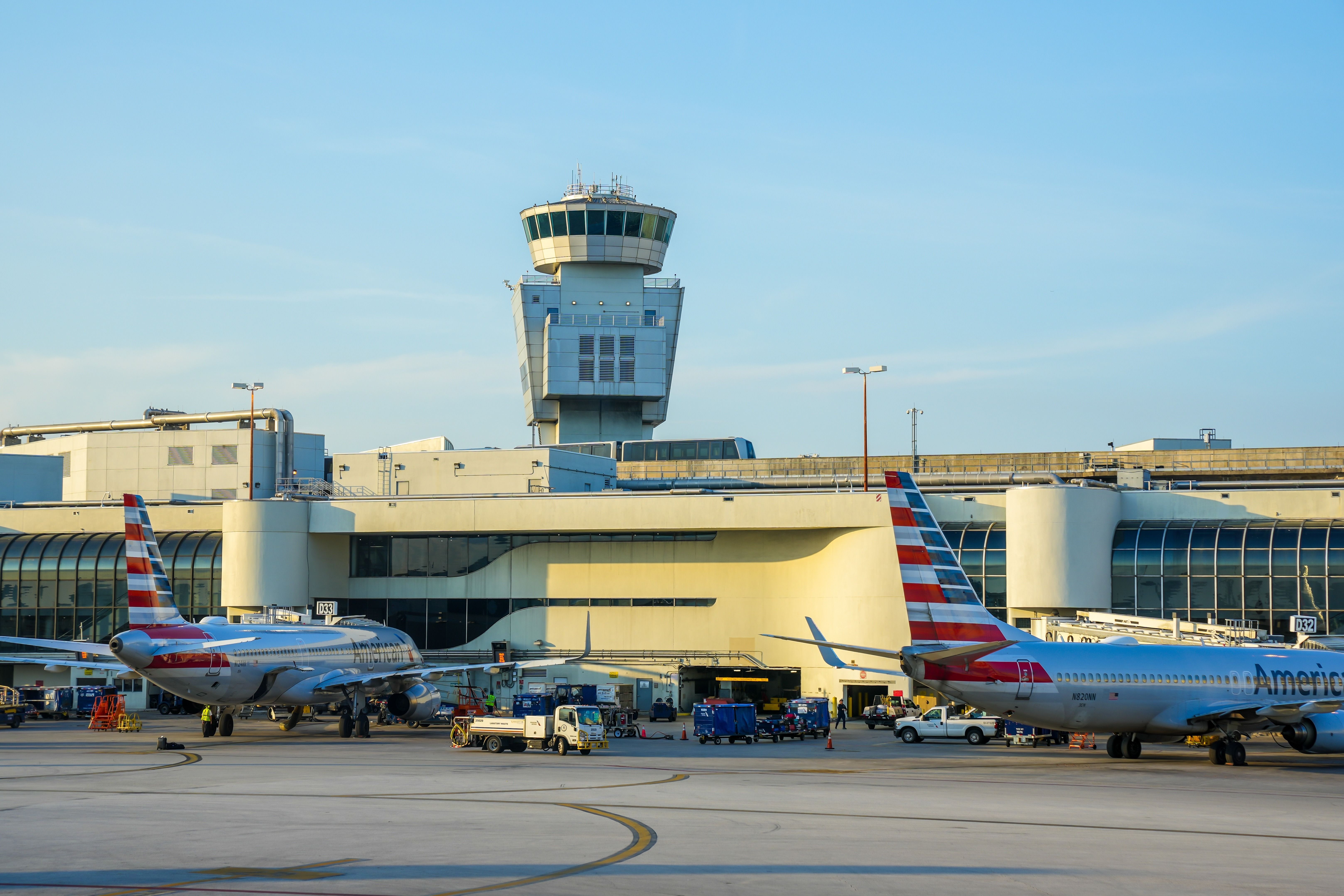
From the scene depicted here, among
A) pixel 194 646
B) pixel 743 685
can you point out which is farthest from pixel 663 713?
pixel 194 646

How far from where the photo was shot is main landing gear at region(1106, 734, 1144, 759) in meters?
49.1

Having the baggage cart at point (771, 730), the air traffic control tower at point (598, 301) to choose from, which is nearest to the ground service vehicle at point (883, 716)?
the baggage cart at point (771, 730)

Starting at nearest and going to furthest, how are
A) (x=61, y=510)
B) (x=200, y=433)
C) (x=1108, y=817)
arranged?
(x=1108, y=817) → (x=61, y=510) → (x=200, y=433)

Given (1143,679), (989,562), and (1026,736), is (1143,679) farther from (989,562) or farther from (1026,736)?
(989,562)

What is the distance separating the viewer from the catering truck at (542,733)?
48719 millimetres

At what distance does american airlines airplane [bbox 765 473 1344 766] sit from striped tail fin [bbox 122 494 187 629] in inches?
1000

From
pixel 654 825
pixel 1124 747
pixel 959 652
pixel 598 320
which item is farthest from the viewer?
pixel 598 320

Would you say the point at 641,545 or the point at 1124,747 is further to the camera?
the point at 641,545

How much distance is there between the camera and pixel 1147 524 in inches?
2950

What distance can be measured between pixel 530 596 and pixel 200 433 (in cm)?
3382

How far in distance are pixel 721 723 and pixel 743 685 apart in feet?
91.3

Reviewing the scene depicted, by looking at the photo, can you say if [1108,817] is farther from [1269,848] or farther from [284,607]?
[284,607]

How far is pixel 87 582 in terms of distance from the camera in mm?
89500

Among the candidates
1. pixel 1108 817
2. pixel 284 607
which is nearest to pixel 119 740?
pixel 284 607
